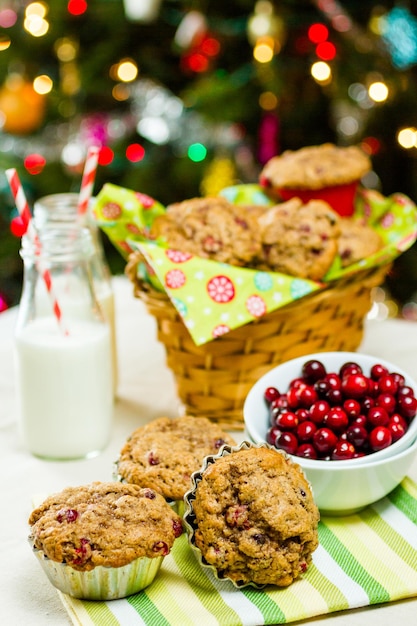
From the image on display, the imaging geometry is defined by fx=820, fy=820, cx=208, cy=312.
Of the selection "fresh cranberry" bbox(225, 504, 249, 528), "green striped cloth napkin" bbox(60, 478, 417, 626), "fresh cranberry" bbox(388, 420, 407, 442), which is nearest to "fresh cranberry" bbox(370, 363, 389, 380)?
"fresh cranberry" bbox(388, 420, 407, 442)

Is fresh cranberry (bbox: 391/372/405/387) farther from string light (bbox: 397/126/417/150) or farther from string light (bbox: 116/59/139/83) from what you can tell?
string light (bbox: 116/59/139/83)

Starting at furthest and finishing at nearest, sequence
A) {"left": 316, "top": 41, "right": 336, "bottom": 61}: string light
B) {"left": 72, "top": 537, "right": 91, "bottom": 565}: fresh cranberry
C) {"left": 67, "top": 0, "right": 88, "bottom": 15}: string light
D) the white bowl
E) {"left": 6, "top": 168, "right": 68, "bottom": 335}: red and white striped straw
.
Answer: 1. {"left": 67, "top": 0, "right": 88, "bottom": 15}: string light
2. {"left": 316, "top": 41, "right": 336, "bottom": 61}: string light
3. {"left": 6, "top": 168, "right": 68, "bottom": 335}: red and white striped straw
4. the white bowl
5. {"left": 72, "top": 537, "right": 91, "bottom": 565}: fresh cranberry

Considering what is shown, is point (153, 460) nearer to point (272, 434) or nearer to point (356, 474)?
point (272, 434)

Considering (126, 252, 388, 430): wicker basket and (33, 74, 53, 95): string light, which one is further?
(33, 74, 53, 95): string light

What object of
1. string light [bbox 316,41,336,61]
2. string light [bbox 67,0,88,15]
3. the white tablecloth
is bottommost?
the white tablecloth

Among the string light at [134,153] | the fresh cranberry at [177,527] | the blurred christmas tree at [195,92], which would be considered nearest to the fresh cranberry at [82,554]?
the fresh cranberry at [177,527]

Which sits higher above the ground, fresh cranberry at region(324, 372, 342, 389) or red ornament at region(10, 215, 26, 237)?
fresh cranberry at region(324, 372, 342, 389)

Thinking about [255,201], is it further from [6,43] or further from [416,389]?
[6,43]
